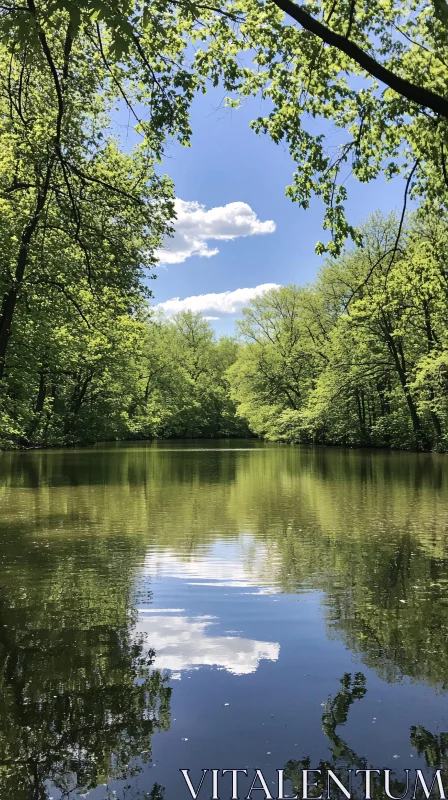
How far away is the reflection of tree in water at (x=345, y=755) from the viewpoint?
9.55ft

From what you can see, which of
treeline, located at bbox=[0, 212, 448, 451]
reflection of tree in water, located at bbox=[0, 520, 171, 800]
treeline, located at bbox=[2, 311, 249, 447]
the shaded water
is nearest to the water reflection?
the shaded water

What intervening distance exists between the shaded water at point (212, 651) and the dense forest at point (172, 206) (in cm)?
390

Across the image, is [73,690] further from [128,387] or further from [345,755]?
[128,387]

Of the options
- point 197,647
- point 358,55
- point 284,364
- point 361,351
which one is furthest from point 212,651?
point 284,364

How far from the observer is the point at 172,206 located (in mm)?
12156

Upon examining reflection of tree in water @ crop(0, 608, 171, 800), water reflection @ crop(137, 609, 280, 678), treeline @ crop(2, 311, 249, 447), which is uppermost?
treeline @ crop(2, 311, 249, 447)

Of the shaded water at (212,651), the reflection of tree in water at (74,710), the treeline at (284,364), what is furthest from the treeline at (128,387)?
the reflection of tree in water at (74,710)

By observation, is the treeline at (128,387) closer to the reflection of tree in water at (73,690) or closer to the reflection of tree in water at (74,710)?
the reflection of tree in water at (73,690)

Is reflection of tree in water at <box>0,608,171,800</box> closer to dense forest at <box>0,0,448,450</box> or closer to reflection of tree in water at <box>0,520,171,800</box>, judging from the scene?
reflection of tree in water at <box>0,520,171,800</box>

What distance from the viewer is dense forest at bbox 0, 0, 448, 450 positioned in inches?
318

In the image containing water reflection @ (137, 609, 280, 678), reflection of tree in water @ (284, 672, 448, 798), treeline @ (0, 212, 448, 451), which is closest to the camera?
reflection of tree in water @ (284, 672, 448, 798)

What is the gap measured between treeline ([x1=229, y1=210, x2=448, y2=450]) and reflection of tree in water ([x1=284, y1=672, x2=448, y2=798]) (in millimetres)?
12123

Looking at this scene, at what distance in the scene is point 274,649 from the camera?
15.2 feet

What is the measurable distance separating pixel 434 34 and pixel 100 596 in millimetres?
10220
